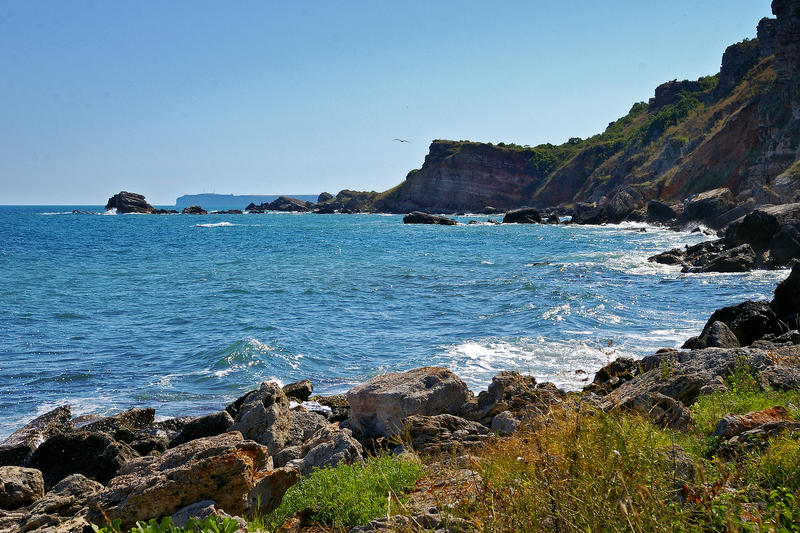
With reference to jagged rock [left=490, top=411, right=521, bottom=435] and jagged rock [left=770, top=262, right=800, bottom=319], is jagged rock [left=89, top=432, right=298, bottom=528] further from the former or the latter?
jagged rock [left=770, top=262, right=800, bottom=319]

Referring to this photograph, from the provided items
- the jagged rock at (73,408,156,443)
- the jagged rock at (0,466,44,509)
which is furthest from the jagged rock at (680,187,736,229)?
the jagged rock at (0,466,44,509)

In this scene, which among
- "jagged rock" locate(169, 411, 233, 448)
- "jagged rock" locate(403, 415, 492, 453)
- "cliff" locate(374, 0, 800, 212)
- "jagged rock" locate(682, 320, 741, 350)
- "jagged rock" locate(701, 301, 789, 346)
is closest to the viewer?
"jagged rock" locate(403, 415, 492, 453)

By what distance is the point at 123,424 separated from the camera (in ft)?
36.0

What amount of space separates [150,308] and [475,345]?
45.4 ft

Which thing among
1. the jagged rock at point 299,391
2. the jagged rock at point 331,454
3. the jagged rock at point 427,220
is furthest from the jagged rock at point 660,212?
the jagged rock at point 331,454

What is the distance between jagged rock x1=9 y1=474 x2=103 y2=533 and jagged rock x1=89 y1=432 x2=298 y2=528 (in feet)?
0.71

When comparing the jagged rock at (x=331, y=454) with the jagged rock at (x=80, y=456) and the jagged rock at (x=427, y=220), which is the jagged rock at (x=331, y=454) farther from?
the jagged rock at (x=427, y=220)

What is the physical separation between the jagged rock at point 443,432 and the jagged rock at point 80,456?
14.3ft

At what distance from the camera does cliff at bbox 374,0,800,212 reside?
5622 cm

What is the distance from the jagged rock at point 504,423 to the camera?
877 centimetres

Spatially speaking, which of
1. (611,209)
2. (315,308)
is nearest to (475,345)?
(315,308)

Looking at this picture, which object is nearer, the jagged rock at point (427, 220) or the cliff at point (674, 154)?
the cliff at point (674, 154)

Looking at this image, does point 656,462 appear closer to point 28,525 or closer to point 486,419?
point 28,525

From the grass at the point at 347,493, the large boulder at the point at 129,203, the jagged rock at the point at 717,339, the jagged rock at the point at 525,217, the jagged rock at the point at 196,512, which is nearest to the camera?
the jagged rock at the point at 196,512
